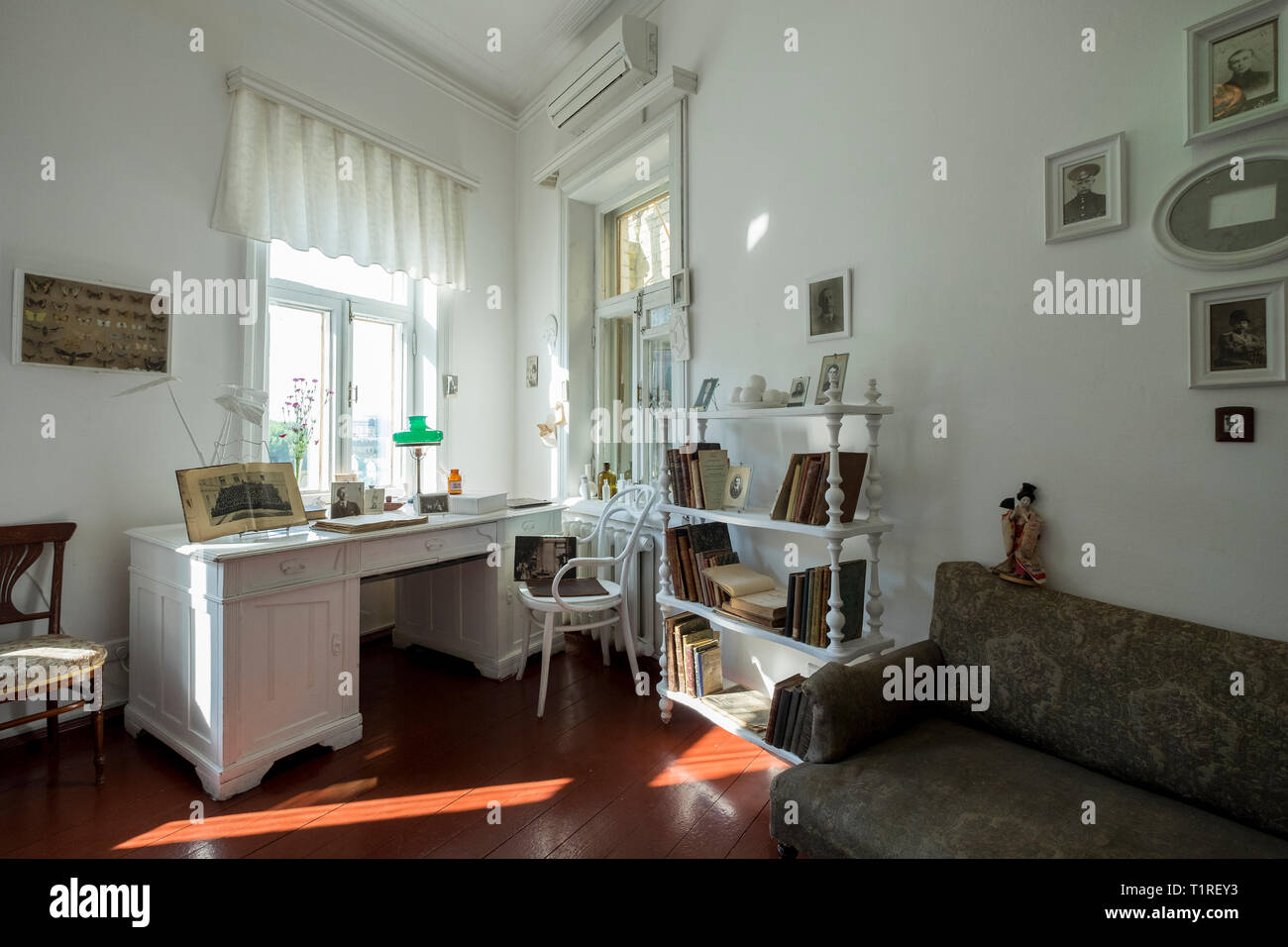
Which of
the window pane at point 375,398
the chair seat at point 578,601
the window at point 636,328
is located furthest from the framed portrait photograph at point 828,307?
the window pane at point 375,398

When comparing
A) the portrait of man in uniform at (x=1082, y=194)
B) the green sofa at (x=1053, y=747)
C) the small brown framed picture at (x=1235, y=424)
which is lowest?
the green sofa at (x=1053, y=747)

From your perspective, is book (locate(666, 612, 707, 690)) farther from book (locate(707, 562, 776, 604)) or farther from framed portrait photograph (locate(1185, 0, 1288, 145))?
framed portrait photograph (locate(1185, 0, 1288, 145))

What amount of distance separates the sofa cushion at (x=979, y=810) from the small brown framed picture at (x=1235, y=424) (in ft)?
2.95

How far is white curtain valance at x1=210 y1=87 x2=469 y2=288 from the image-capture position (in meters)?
2.89

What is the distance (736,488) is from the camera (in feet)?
8.29

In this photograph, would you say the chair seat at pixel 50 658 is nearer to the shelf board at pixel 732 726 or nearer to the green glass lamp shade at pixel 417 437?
the green glass lamp shade at pixel 417 437

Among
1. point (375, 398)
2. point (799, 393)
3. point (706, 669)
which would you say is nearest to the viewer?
point (799, 393)

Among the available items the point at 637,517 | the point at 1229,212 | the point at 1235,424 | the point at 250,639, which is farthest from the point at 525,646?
the point at 1229,212

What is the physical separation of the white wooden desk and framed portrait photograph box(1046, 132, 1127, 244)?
2649 mm

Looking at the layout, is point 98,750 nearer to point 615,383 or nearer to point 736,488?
point 736,488

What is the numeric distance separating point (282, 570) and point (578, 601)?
121cm

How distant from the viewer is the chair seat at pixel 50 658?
→ 1927mm

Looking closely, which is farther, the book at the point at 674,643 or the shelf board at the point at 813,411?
the book at the point at 674,643
